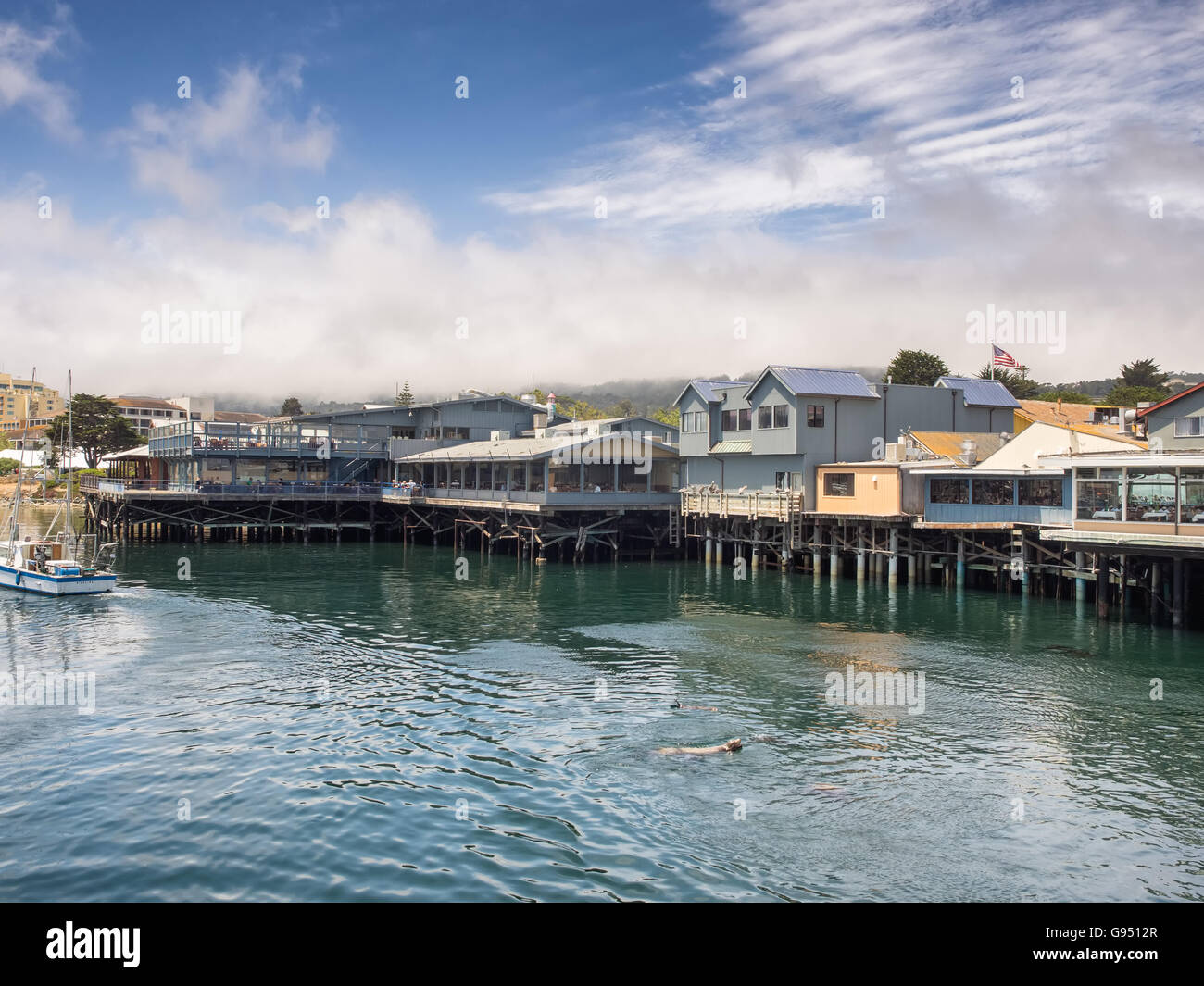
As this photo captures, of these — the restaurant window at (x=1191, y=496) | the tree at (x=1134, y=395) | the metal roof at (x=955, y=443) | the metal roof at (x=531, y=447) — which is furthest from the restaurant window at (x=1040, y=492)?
the tree at (x=1134, y=395)

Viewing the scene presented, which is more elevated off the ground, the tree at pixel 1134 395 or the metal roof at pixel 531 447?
the tree at pixel 1134 395

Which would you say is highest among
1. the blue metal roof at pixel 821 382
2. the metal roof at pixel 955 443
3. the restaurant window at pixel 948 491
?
the blue metal roof at pixel 821 382

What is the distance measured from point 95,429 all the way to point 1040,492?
379ft

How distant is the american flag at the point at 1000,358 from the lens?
60469 millimetres

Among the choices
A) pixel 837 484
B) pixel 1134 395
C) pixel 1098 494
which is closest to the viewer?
pixel 1098 494

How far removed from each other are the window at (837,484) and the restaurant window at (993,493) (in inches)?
284

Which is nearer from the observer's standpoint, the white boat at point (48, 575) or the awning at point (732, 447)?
the white boat at point (48, 575)

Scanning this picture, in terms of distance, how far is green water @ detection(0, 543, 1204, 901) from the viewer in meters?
15.9

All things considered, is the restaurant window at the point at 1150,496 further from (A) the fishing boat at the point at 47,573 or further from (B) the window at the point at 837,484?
(A) the fishing boat at the point at 47,573

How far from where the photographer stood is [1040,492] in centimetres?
4575

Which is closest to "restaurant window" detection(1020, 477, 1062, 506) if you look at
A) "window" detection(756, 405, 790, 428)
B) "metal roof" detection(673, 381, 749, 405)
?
"window" detection(756, 405, 790, 428)

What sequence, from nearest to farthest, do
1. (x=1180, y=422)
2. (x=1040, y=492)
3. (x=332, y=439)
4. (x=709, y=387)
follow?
(x=1180, y=422) < (x=1040, y=492) < (x=709, y=387) < (x=332, y=439)

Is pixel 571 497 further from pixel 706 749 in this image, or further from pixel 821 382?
pixel 706 749

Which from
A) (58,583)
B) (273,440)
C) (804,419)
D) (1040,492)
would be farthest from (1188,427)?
(273,440)
